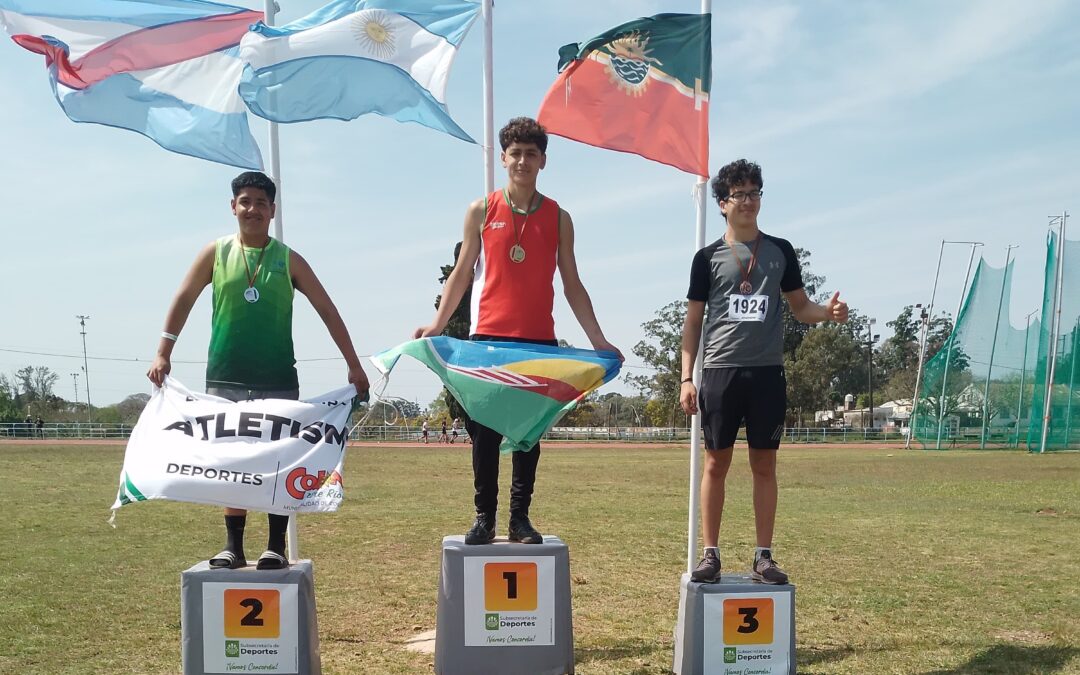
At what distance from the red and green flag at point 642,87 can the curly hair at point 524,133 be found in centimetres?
45

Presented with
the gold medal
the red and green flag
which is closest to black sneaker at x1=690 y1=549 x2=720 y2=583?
the red and green flag

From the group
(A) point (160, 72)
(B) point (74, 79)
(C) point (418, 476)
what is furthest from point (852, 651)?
(C) point (418, 476)

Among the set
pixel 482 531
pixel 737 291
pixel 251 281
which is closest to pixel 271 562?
pixel 482 531

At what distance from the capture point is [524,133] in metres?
4.46

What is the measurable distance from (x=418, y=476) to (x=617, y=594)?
1300 centimetres

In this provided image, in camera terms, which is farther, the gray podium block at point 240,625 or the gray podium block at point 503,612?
the gray podium block at point 503,612

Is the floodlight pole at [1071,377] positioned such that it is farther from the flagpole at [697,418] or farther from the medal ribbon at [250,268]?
the medal ribbon at [250,268]

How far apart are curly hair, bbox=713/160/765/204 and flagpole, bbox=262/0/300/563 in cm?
238

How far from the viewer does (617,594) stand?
6.30 meters

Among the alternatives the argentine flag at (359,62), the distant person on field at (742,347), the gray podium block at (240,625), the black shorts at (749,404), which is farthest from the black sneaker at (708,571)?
the argentine flag at (359,62)

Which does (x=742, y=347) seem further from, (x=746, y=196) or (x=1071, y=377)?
(x=1071, y=377)

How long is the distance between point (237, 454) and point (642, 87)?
291cm

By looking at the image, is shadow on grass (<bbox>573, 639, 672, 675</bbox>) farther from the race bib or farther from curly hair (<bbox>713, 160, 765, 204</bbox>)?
curly hair (<bbox>713, 160, 765, 204</bbox>)

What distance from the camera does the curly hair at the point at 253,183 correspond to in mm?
4402
